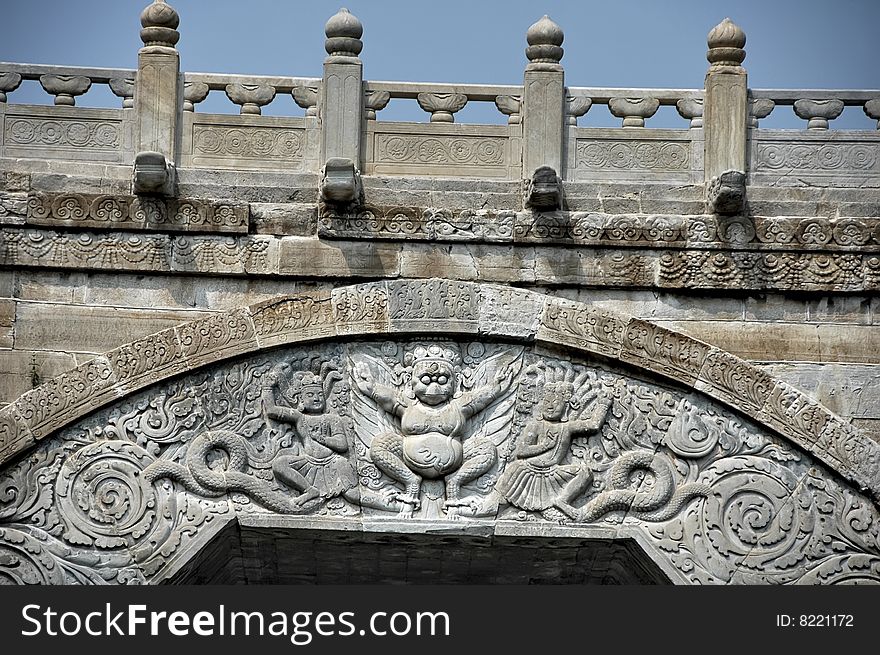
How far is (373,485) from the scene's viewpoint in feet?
48.2

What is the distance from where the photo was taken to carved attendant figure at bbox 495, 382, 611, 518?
14.7 metres

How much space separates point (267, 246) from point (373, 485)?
6.28ft

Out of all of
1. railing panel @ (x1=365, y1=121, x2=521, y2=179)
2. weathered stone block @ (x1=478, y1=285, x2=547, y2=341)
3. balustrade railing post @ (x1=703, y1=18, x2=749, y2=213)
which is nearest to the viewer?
weathered stone block @ (x1=478, y1=285, x2=547, y2=341)

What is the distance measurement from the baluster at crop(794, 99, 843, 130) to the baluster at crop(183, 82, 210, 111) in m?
4.42

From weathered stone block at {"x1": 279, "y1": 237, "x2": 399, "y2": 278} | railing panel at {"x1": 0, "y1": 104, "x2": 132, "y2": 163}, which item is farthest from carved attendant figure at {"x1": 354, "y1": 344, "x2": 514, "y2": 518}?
railing panel at {"x1": 0, "y1": 104, "x2": 132, "y2": 163}

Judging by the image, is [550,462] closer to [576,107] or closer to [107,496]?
[576,107]

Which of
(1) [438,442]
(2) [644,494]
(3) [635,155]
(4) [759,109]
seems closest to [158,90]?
(1) [438,442]

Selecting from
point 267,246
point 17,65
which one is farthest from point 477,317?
point 17,65

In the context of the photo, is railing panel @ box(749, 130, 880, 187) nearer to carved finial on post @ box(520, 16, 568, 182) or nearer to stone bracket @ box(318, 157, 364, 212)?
carved finial on post @ box(520, 16, 568, 182)

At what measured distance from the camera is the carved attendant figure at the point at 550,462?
1467 centimetres

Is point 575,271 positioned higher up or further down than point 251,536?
higher up

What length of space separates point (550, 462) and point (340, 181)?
2525 mm

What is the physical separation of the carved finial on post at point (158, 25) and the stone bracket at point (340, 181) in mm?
1571

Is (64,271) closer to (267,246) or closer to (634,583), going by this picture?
(267,246)
